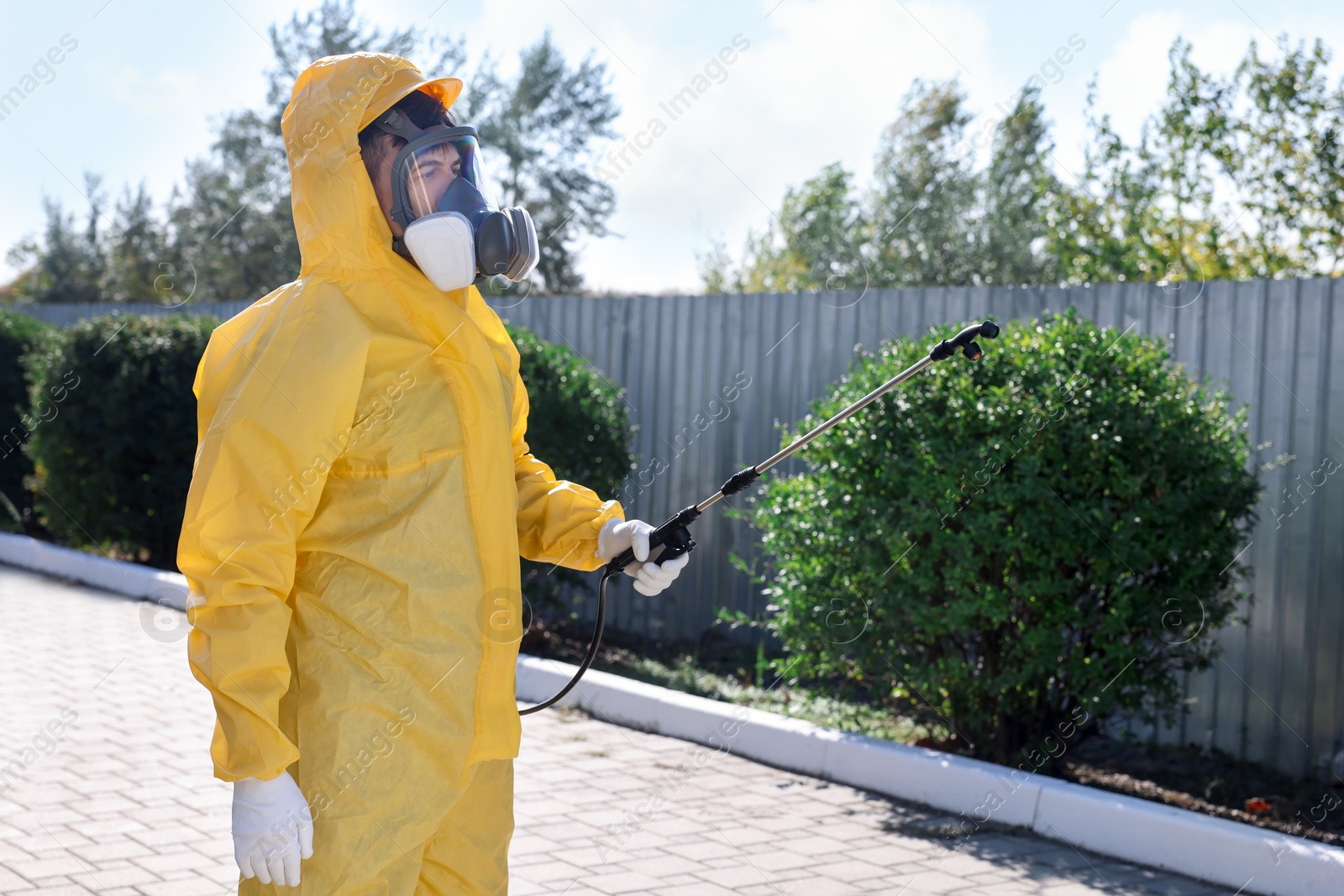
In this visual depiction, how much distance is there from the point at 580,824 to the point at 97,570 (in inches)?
288

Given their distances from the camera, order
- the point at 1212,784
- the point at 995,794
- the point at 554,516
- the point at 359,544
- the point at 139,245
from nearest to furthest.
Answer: the point at 359,544
the point at 554,516
the point at 995,794
the point at 1212,784
the point at 139,245

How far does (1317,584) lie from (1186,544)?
50.0 inches

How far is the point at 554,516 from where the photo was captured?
2967 mm

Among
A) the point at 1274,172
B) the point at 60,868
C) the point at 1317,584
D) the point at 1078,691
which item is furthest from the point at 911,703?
the point at 1274,172

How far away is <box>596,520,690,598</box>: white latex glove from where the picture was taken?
2.86 meters

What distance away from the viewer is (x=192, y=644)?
2236 mm

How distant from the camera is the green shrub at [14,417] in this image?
13539 millimetres

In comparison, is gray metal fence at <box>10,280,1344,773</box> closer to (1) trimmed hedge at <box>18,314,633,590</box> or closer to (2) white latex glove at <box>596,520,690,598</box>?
(1) trimmed hedge at <box>18,314,633,590</box>

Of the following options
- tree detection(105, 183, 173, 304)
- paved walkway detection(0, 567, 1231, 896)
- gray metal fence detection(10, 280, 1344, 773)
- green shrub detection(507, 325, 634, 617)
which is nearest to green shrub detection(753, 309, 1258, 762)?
gray metal fence detection(10, 280, 1344, 773)

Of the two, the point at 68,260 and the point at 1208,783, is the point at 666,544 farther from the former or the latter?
the point at 68,260

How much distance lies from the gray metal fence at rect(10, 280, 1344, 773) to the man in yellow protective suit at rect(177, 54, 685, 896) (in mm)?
5107

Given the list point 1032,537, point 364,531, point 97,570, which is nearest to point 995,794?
point 1032,537

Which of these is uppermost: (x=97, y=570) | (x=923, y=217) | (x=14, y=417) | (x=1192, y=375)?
(x=923, y=217)

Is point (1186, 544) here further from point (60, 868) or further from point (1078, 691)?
point (60, 868)
